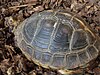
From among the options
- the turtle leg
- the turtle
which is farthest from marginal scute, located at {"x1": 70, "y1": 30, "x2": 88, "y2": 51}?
the turtle leg

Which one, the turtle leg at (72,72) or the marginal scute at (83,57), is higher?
the marginal scute at (83,57)

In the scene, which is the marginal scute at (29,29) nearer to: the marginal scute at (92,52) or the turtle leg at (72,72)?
the turtle leg at (72,72)

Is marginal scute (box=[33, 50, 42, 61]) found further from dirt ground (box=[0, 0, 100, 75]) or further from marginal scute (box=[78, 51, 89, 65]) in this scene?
marginal scute (box=[78, 51, 89, 65])

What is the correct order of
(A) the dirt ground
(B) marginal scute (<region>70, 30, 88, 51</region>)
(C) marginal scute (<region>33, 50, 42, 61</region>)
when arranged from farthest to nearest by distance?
(A) the dirt ground → (C) marginal scute (<region>33, 50, 42, 61</region>) → (B) marginal scute (<region>70, 30, 88, 51</region>)

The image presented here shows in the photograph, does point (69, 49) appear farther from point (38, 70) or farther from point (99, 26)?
point (99, 26)

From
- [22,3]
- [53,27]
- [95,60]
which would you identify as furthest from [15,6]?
[95,60]

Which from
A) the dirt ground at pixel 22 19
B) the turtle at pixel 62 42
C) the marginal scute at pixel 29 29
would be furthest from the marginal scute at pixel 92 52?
the marginal scute at pixel 29 29

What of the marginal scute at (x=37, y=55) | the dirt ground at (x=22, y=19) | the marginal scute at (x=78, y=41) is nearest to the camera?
the marginal scute at (x=78, y=41)
